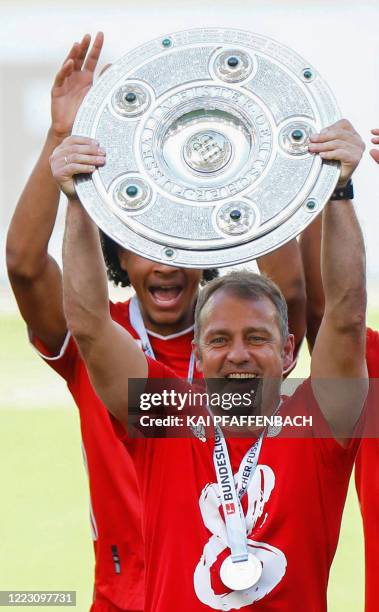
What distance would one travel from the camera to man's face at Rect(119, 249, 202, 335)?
4215 millimetres

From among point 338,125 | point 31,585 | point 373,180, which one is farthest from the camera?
point 373,180

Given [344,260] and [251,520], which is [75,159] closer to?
[344,260]

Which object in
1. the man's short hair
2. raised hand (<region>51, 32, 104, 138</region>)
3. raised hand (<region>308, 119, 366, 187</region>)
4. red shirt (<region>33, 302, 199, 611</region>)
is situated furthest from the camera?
red shirt (<region>33, 302, 199, 611</region>)

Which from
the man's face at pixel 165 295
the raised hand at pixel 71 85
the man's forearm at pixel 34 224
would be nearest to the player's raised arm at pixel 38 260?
the man's forearm at pixel 34 224

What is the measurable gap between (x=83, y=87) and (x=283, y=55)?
72 cm

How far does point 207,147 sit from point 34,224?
3.12 feet

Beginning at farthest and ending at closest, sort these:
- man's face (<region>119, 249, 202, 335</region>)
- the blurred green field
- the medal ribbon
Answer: the blurred green field < man's face (<region>119, 249, 202, 335</region>) < the medal ribbon

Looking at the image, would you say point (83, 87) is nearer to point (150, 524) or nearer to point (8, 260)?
point (8, 260)

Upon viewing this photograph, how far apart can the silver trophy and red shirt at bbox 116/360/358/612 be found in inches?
19.9

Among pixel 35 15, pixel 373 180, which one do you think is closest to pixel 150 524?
pixel 373 180

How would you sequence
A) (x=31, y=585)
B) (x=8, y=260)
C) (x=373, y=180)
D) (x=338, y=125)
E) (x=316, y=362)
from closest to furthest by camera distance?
1. (x=338, y=125)
2. (x=316, y=362)
3. (x=8, y=260)
4. (x=31, y=585)
5. (x=373, y=180)

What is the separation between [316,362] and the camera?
10.3ft

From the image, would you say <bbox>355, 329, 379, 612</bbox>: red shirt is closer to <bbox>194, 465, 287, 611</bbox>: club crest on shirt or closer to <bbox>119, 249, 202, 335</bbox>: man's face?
<bbox>194, 465, 287, 611</bbox>: club crest on shirt

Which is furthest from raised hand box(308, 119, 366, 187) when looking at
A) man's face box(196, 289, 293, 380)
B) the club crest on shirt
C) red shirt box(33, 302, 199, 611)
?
red shirt box(33, 302, 199, 611)
